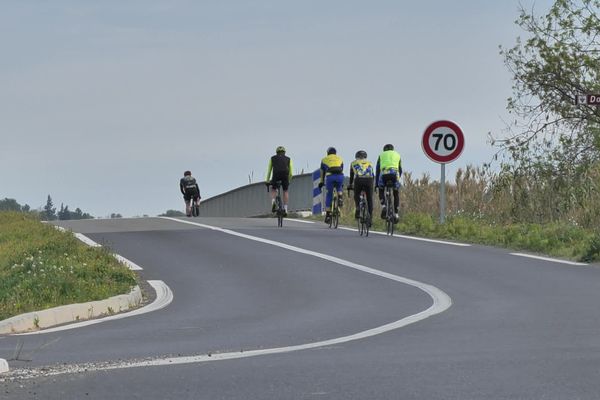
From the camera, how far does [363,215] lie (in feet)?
85.8

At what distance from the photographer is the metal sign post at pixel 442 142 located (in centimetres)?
2753

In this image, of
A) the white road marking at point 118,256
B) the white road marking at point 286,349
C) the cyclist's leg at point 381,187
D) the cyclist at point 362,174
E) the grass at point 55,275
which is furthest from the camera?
the cyclist at point 362,174

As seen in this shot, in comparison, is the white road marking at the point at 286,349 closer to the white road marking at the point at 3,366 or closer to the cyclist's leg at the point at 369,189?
the white road marking at the point at 3,366

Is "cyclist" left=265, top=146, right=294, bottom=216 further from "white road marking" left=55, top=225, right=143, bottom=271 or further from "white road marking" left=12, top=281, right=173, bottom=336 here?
"white road marking" left=12, top=281, right=173, bottom=336

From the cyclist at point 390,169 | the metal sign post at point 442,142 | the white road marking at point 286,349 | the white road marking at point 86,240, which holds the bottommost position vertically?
the white road marking at point 286,349

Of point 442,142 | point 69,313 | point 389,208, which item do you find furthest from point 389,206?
point 69,313

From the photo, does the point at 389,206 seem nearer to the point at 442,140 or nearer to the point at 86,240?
the point at 442,140

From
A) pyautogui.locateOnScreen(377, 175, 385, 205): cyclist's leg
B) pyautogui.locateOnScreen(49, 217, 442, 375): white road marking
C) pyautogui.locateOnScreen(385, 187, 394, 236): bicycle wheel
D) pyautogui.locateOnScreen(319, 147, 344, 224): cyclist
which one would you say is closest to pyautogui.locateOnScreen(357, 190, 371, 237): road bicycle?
pyautogui.locateOnScreen(377, 175, 385, 205): cyclist's leg

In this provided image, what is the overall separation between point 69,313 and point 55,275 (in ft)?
7.33

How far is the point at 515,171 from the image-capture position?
88.8 ft

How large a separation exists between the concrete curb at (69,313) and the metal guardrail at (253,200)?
23978 millimetres

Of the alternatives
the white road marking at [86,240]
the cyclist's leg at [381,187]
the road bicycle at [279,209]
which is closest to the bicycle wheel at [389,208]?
the cyclist's leg at [381,187]

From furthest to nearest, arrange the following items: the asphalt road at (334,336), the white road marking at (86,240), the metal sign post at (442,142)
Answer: the metal sign post at (442,142) → the white road marking at (86,240) → the asphalt road at (334,336)

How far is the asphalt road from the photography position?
774 centimetres
